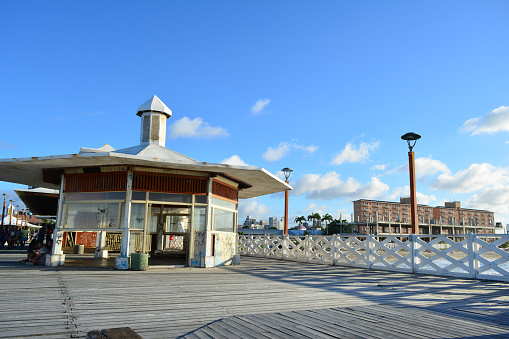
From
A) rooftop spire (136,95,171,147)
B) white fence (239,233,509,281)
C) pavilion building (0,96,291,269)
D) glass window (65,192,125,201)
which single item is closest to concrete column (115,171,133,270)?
pavilion building (0,96,291,269)

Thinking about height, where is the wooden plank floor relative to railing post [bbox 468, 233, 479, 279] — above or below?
below

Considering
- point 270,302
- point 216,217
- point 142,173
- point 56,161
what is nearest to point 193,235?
point 216,217

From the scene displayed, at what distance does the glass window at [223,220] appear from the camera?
41.3 ft

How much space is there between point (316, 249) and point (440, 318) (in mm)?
10428

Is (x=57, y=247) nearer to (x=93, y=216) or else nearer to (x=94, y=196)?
(x=93, y=216)

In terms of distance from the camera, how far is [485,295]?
6938mm

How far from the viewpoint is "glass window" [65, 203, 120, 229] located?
11.3 m

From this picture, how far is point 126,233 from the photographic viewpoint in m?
11.0

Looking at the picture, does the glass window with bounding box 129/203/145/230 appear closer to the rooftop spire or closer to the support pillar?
the support pillar

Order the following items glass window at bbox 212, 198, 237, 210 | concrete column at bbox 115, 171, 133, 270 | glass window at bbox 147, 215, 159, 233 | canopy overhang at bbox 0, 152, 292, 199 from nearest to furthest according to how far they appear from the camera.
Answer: canopy overhang at bbox 0, 152, 292, 199
concrete column at bbox 115, 171, 133, 270
glass window at bbox 212, 198, 237, 210
glass window at bbox 147, 215, 159, 233

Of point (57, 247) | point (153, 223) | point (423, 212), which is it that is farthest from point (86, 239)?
point (423, 212)

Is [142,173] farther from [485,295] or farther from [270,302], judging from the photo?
[485,295]

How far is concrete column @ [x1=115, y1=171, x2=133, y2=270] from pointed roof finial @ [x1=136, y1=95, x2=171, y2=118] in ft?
13.1

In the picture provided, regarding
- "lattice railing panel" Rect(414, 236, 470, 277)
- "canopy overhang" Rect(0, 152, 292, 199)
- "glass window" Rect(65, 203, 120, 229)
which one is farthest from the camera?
"glass window" Rect(65, 203, 120, 229)
